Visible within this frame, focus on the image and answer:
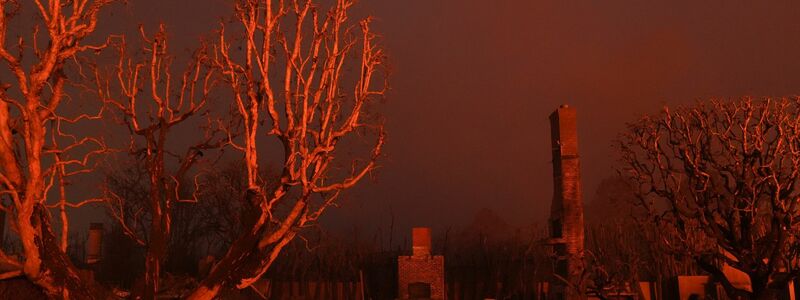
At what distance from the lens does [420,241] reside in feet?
67.4

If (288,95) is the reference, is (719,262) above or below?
below

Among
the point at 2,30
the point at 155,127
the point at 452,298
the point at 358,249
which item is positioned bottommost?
the point at 452,298

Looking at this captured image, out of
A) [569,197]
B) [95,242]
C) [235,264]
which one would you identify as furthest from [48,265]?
[95,242]

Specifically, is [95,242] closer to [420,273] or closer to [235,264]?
[420,273]

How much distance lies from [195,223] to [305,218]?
25597 mm

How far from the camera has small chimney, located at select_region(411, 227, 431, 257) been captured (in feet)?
67.1

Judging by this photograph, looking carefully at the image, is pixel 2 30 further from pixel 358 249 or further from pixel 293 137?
pixel 358 249

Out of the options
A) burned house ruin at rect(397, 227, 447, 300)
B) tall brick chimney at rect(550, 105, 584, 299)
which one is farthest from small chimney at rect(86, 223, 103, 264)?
tall brick chimney at rect(550, 105, 584, 299)

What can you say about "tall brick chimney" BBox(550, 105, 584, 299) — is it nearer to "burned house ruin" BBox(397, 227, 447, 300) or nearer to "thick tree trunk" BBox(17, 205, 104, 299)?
"burned house ruin" BBox(397, 227, 447, 300)

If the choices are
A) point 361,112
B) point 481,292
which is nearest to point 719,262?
point 481,292

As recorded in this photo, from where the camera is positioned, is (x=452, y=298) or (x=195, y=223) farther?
(x=195, y=223)

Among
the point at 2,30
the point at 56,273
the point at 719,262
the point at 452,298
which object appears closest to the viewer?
the point at 56,273

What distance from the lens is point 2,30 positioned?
9938 millimetres

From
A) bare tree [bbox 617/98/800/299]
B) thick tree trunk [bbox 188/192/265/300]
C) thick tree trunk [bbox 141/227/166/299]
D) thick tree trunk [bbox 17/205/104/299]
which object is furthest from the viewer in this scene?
bare tree [bbox 617/98/800/299]
